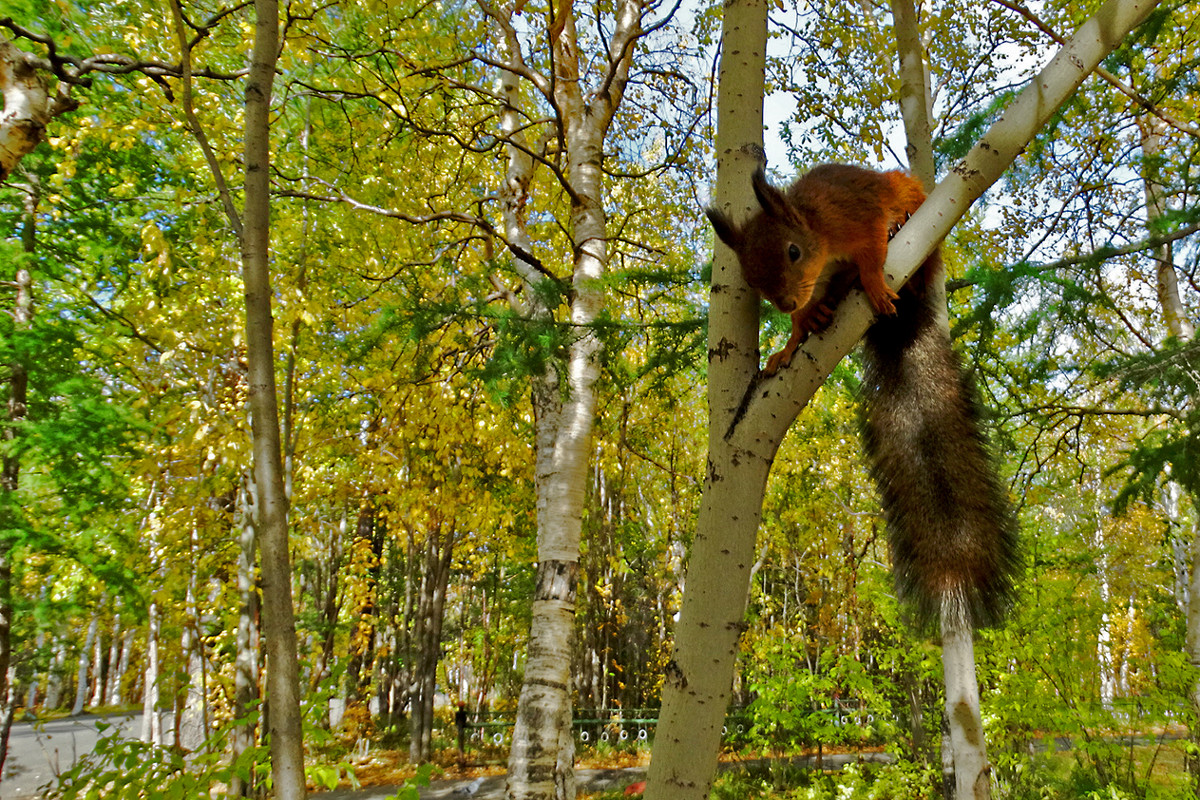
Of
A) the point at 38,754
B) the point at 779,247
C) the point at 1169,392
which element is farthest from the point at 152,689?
the point at 1169,392

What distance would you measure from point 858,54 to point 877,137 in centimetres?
96

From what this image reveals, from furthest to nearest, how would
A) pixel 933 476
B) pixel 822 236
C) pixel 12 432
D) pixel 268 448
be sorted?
pixel 12 432 < pixel 822 236 < pixel 933 476 < pixel 268 448

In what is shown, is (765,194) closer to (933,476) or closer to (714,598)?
(933,476)

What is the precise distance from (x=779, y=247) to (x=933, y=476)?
0.73 m

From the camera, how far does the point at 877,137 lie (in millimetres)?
5051

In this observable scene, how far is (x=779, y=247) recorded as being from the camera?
72.9 inches

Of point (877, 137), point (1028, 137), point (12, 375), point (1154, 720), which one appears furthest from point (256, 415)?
point (1154, 720)

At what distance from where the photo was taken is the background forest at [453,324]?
3.99 m

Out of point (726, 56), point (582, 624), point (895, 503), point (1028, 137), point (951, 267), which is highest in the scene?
point (951, 267)

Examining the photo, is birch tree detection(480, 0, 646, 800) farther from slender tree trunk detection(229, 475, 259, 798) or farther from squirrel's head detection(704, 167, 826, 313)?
slender tree trunk detection(229, 475, 259, 798)

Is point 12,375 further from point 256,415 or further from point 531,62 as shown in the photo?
point 256,415

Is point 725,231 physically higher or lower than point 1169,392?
lower

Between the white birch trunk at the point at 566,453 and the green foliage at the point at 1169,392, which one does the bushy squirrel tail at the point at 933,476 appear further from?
Answer: the green foliage at the point at 1169,392

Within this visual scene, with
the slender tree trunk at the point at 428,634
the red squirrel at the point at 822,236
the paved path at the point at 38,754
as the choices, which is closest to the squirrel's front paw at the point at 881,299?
the red squirrel at the point at 822,236
